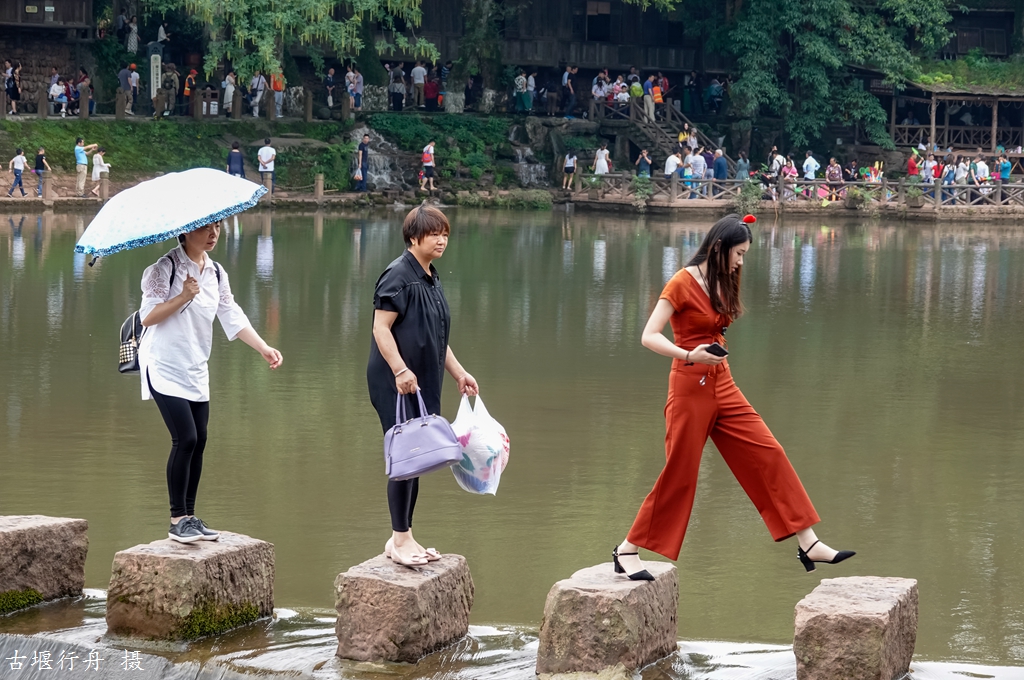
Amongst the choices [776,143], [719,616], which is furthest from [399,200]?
[719,616]

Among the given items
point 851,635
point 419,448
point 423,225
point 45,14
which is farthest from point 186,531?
point 45,14

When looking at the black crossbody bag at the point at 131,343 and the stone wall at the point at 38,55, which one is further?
the stone wall at the point at 38,55

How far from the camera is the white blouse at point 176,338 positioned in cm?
550

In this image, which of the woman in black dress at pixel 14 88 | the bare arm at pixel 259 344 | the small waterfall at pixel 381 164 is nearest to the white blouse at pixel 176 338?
the bare arm at pixel 259 344

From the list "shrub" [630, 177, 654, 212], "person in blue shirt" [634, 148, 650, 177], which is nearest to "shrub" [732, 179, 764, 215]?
"shrub" [630, 177, 654, 212]

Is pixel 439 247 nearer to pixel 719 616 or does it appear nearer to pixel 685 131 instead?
pixel 719 616

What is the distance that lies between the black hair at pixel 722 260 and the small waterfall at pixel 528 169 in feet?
101

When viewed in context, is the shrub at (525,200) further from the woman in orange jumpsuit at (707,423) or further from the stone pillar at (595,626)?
the stone pillar at (595,626)

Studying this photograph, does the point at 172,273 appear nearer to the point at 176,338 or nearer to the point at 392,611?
the point at 176,338

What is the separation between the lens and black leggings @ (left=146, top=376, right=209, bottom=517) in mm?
5496

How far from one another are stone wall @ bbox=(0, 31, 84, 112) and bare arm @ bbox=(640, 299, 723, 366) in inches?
1229

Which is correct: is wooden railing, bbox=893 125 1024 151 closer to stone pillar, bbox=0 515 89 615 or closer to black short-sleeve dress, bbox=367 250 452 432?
black short-sleeve dress, bbox=367 250 452 432

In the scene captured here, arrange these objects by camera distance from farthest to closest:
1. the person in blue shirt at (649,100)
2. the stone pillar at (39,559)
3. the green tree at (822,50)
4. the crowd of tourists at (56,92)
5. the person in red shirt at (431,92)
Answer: the person in blue shirt at (649,100) < the person in red shirt at (431,92) < the green tree at (822,50) < the crowd of tourists at (56,92) < the stone pillar at (39,559)

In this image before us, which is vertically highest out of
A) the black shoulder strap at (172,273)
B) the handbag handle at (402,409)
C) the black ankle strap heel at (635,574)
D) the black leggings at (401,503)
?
the black shoulder strap at (172,273)
